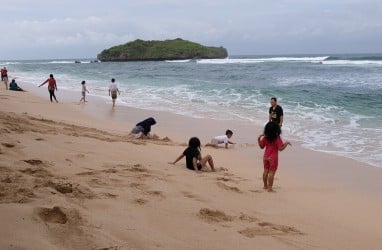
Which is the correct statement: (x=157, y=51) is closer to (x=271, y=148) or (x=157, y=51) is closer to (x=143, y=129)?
(x=143, y=129)

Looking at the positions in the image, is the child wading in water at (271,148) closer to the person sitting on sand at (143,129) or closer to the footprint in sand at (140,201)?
the footprint in sand at (140,201)

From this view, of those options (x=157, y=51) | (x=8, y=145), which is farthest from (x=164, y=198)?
(x=157, y=51)

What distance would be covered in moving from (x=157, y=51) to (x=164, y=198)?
381 feet

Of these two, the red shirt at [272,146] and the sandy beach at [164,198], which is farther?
the red shirt at [272,146]

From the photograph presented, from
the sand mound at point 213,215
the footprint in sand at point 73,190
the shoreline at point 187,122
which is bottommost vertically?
the shoreline at point 187,122

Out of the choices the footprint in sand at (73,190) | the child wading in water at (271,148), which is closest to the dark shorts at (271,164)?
the child wading in water at (271,148)

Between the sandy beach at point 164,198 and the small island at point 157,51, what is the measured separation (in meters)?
110

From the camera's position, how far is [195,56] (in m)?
122

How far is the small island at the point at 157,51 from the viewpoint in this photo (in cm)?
Result: 11869

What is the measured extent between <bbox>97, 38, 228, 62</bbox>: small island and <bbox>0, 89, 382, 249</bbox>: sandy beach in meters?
110

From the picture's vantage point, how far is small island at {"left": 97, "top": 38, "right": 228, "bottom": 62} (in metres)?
119

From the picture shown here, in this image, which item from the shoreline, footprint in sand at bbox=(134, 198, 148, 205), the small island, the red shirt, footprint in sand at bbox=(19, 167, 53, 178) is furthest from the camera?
the small island

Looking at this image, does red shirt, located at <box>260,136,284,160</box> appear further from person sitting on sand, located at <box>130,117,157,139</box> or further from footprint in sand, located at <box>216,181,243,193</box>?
person sitting on sand, located at <box>130,117,157,139</box>

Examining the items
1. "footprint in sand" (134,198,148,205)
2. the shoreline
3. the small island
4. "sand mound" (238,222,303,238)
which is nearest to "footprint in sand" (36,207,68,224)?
"footprint in sand" (134,198,148,205)
